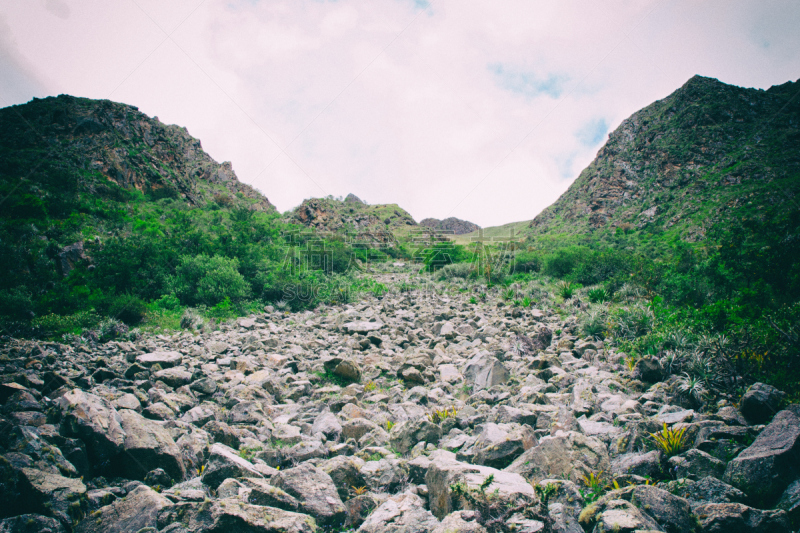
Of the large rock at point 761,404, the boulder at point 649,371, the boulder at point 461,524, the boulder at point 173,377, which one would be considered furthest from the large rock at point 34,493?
the boulder at point 649,371

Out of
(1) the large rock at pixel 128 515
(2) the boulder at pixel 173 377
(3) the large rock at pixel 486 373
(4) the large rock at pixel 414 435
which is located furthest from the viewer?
(3) the large rock at pixel 486 373

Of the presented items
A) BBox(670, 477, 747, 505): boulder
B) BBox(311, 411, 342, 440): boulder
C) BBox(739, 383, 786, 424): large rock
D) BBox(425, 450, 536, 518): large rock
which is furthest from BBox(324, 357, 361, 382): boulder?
BBox(739, 383, 786, 424): large rock

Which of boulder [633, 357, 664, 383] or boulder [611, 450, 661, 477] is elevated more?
boulder [633, 357, 664, 383]

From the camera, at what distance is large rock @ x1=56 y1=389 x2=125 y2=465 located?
289 cm

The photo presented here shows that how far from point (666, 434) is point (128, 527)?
455 centimetres

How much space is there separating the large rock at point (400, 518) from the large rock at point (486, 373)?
340 centimetres

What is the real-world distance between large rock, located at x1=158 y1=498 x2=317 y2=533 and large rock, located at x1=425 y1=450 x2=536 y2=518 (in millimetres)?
978

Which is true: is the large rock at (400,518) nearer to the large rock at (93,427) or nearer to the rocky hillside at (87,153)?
the large rock at (93,427)

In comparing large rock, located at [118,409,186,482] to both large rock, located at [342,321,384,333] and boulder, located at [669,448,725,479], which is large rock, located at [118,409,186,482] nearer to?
boulder, located at [669,448,725,479]

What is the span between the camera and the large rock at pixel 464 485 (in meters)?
2.34

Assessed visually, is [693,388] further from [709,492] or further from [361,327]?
[361,327]

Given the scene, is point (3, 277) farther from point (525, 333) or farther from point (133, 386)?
point (525, 333)

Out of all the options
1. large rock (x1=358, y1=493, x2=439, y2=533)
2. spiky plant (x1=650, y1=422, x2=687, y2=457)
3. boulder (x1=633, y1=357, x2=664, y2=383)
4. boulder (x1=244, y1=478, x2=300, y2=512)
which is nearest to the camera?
large rock (x1=358, y1=493, x2=439, y2=533)

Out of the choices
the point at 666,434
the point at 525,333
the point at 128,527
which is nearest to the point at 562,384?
the point at 666,434
